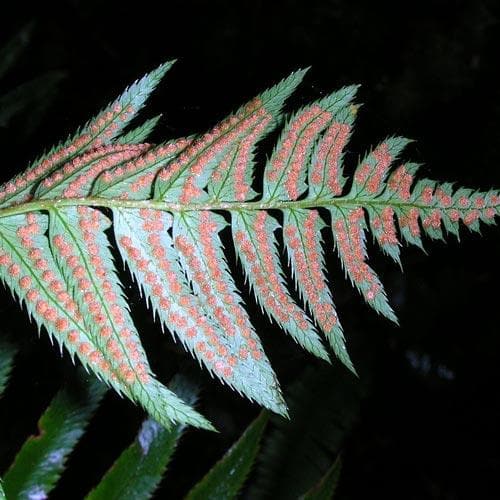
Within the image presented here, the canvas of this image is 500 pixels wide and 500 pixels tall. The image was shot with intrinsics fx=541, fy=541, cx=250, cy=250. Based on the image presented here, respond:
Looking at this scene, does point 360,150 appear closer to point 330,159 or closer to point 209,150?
point 330,159

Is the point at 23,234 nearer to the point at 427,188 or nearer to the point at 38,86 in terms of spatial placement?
the point at 427,188

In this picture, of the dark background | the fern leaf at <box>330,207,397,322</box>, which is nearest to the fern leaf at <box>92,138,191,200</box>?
the fern leaf at <box>330,207,397,322</box>

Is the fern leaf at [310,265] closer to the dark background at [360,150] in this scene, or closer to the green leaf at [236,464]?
the green leaf at [236,464]

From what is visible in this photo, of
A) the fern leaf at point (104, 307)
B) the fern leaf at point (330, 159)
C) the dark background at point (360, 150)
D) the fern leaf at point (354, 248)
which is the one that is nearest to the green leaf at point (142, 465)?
the dark background at point (360, 150)

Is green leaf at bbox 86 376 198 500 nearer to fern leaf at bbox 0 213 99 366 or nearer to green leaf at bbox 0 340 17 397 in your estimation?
green leaf at bbox 0 340 17 397

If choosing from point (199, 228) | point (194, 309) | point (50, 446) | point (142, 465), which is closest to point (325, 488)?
point (142, 465)
